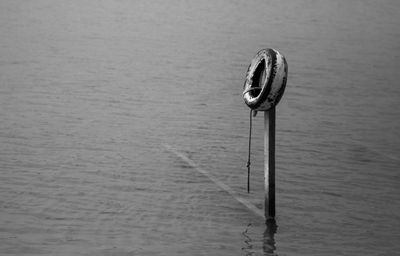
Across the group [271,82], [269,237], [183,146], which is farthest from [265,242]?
[183,146]

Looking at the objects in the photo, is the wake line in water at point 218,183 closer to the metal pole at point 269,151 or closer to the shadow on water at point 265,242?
the shadow on water at point 265,242

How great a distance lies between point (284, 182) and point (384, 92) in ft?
42.5

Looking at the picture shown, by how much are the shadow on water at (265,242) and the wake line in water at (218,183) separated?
0.63m

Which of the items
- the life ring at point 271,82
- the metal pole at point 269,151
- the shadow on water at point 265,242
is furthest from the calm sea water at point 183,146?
the life ring at point 271,82

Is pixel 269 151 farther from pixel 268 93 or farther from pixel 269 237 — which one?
pixel 269 237

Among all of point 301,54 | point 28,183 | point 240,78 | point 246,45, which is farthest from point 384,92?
point 28,183

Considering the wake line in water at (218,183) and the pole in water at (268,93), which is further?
the wake line in water at (218,183)

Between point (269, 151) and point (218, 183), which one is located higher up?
point (269, 151)

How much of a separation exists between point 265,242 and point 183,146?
21.7ft

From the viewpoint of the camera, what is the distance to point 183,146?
1681 cm

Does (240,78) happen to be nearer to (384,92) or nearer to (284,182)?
(384,92)

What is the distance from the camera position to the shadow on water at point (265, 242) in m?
10.0

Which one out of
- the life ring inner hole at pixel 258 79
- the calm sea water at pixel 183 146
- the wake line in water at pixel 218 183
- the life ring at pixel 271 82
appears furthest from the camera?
the wake line in water at pixel 218 183

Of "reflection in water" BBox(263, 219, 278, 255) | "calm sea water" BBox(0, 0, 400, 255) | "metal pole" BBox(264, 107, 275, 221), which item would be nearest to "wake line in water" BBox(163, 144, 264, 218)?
"calm sea water" BBox(0, 0, 400, 255)
